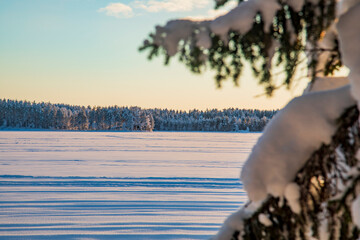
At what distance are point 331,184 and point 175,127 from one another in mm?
112740

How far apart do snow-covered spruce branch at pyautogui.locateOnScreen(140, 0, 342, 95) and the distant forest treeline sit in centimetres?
9678

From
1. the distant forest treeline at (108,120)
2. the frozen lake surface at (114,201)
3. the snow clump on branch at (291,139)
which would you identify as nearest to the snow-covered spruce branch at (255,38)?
the snow clump on branch at (291,139)

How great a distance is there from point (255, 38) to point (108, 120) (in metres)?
111

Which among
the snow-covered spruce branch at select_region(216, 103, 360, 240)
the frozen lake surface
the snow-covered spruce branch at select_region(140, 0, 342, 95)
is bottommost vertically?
the frozen lake surface

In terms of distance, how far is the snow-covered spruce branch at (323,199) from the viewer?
5.33ft

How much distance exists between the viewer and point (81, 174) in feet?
43.1

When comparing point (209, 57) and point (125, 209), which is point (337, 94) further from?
point (125, 209)

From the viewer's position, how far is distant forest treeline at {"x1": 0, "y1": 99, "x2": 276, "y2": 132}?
105438 millimetres

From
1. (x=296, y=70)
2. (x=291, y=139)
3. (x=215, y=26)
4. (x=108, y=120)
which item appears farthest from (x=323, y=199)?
(x=108, y=120)

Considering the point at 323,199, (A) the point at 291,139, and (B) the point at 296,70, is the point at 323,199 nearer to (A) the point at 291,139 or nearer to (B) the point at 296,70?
(A) the point at 291,139

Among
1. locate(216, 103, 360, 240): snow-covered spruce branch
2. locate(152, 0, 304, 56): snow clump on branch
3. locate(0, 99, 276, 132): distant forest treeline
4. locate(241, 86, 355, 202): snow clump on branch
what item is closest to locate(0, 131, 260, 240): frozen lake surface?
locate(216, 103, 360, 240): snow-covered spruce branch

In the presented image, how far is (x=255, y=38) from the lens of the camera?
1959 millimetres

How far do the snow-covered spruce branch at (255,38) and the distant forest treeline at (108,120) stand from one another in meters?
96.8

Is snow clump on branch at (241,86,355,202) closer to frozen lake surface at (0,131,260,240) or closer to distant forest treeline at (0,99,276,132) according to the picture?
frozen lake surface at (0,131,260,240)
